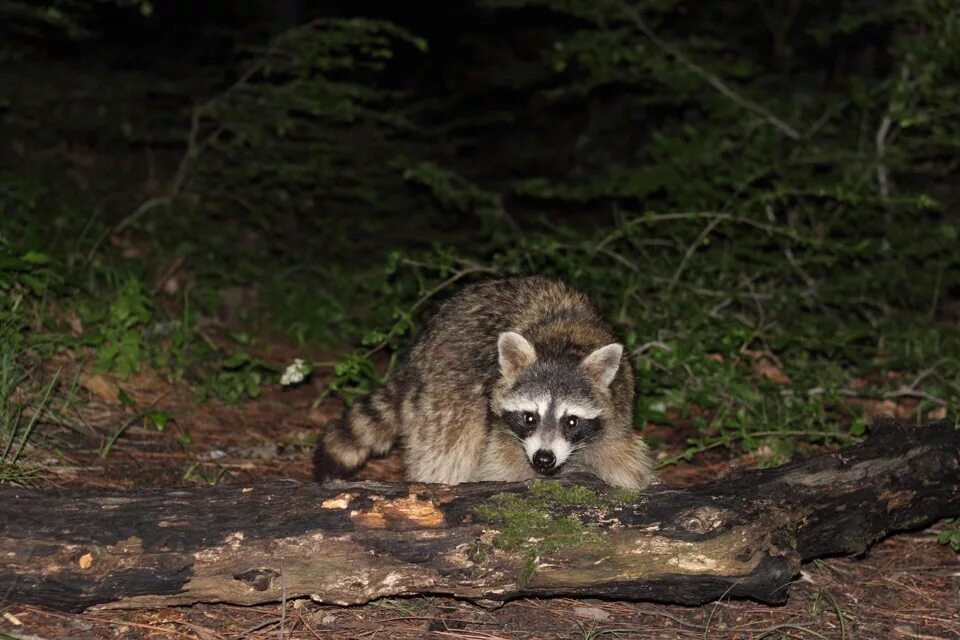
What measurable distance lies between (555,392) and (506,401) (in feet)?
0.71

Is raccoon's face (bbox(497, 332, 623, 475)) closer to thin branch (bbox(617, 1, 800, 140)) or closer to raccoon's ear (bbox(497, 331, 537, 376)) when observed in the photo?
raccoon's ear (bbox(497, 331, 537, 376))

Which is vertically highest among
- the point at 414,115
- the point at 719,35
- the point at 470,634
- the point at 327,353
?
the point at 719,35

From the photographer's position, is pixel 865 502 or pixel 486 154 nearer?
pixel 865 502

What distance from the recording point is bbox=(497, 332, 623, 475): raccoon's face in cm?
391

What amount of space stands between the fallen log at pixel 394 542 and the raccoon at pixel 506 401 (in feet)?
2.41

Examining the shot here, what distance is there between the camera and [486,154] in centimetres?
1073

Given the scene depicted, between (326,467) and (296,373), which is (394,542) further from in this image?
(296,373)

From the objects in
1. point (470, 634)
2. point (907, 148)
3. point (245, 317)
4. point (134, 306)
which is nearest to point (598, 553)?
point (470, 634)

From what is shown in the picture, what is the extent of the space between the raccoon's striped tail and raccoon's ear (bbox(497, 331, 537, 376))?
0.69 metres

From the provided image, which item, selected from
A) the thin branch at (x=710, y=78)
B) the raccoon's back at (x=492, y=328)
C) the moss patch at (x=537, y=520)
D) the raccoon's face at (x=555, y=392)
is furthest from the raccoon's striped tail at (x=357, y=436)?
the thin branch at (x=710, y=78)

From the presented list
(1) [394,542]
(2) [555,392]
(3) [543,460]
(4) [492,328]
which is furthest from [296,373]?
(1) [394,542]

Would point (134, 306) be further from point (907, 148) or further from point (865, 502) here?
point (907, 148)

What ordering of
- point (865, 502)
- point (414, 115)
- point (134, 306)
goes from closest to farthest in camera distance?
point (865, 502)
point (134, 306)
point (414, 115)

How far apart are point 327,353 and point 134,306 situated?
64.5 inches
